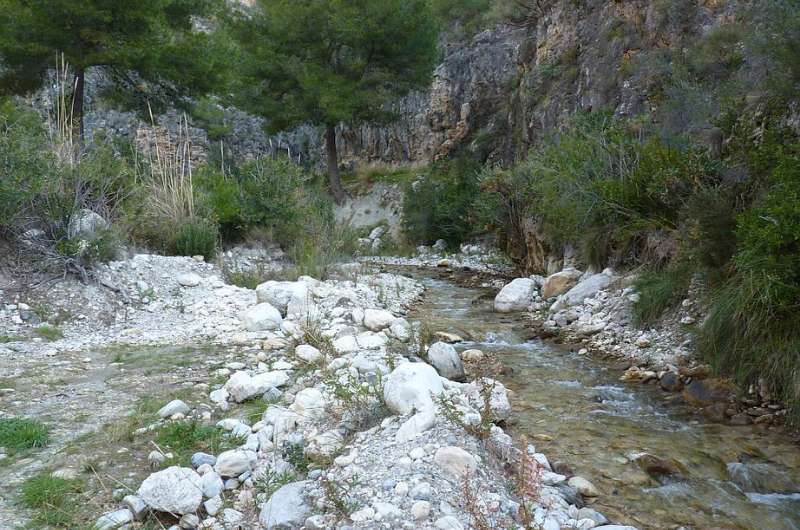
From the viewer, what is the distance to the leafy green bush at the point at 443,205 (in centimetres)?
1712

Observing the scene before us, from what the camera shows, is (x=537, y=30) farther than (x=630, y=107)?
Yes

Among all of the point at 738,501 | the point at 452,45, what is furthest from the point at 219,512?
the point at 452,45

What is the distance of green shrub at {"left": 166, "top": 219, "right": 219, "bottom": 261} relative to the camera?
29.1 feet

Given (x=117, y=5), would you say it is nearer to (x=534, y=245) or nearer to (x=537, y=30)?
(x=534, y=245)

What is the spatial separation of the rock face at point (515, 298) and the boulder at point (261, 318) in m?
3.51

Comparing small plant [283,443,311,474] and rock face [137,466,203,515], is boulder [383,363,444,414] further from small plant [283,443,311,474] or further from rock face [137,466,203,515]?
rock face [137,466,203,515]

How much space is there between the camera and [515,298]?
8836 mm

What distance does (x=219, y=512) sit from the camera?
2.88 metres

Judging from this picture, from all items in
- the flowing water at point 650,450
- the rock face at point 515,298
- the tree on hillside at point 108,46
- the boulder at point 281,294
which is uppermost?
the tree on hillside at point 108,46

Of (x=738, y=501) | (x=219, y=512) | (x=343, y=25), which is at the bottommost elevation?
(x=738, y=501)

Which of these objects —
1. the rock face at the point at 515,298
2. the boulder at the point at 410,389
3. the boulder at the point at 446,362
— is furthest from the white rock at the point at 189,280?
the boulder at the point at 410,389

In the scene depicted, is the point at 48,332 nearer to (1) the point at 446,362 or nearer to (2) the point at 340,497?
(1) the point at 446,362

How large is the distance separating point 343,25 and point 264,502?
689 inches

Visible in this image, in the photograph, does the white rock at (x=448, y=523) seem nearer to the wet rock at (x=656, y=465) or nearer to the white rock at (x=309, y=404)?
the white rock at (x=309, y=404)
